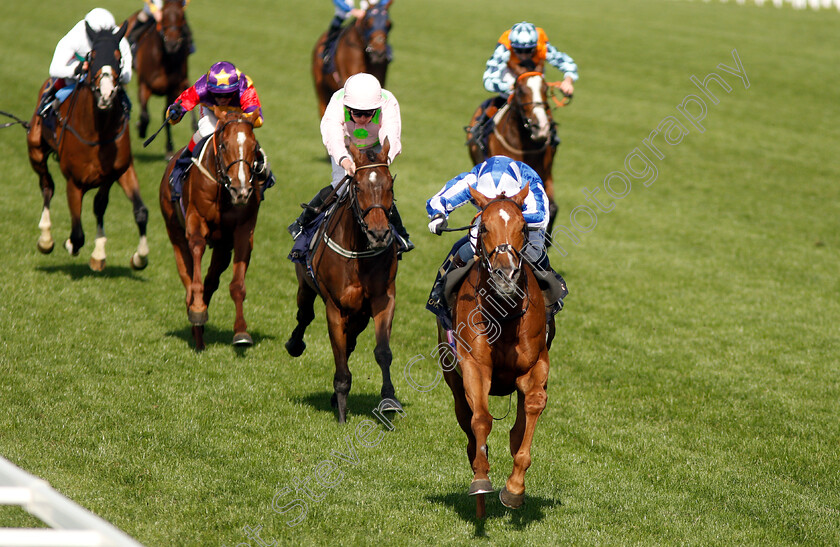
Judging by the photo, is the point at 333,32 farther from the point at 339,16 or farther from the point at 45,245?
the point at 45,245

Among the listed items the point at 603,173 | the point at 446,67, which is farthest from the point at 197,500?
the point at 446,67

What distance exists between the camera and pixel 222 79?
9609 mm

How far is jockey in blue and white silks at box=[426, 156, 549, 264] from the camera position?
6.50 metres

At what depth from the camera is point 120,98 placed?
11422 mm

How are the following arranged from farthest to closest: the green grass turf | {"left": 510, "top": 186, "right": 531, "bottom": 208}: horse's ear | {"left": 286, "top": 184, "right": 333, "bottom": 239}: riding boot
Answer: {"left": 286, "top": 184, "right": 333, "bottom": 239}: riding boot → the green grass turf → {"left": 510, "top": 186, "right": 531, "bottom": 208}: horse's ear

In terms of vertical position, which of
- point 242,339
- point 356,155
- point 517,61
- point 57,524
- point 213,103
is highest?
point 517,61

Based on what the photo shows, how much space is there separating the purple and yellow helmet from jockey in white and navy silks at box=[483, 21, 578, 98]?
171 inches

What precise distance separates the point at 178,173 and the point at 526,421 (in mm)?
5704

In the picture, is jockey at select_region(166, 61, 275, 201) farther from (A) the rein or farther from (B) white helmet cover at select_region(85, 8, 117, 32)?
(B) white helmet cover at select_region(85, 8, 117, 32)

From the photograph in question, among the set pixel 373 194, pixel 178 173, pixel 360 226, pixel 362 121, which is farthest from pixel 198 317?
pixel 373 194

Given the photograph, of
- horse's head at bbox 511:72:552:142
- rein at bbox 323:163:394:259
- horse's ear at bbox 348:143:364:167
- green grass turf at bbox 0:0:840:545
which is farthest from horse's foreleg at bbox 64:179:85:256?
horse's head at bbox 511:72:552:142

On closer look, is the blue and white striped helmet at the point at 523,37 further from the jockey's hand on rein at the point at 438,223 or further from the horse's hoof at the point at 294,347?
the jockey's hand on rein at the point at 438,223

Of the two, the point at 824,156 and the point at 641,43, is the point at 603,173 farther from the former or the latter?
the point at 641,43

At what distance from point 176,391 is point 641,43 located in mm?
26426
